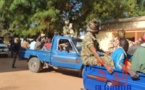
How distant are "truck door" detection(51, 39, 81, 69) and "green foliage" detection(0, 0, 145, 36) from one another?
294 inches

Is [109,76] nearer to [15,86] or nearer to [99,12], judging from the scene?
[15,86]

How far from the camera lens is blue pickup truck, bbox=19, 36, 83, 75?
9414 mm

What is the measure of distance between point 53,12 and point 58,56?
7.98m

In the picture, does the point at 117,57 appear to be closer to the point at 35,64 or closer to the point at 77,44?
the point at 77,44

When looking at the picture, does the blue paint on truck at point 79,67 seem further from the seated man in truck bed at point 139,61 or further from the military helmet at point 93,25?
the military helmet at point 93,25

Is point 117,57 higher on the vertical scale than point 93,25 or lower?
lower

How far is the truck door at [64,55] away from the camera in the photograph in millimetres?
9437

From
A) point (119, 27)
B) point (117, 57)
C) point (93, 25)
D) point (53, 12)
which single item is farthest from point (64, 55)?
point (119, 27)

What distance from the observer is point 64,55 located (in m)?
9.81

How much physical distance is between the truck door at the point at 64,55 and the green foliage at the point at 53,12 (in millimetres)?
7476

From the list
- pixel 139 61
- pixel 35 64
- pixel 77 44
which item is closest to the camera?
pixel 139 61

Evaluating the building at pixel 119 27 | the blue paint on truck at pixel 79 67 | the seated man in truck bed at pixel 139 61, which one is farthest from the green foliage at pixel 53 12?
the seated man in truck bed at pixel 139 61

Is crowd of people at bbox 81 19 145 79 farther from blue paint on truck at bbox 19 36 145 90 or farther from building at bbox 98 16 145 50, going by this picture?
building at bbox 98 16 145 50

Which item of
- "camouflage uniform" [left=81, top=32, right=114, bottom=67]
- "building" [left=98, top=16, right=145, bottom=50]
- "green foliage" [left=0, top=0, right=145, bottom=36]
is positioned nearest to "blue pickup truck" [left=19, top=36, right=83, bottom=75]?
"camouflage uniform" [left=81, top=32, right=114, bottom=67]
